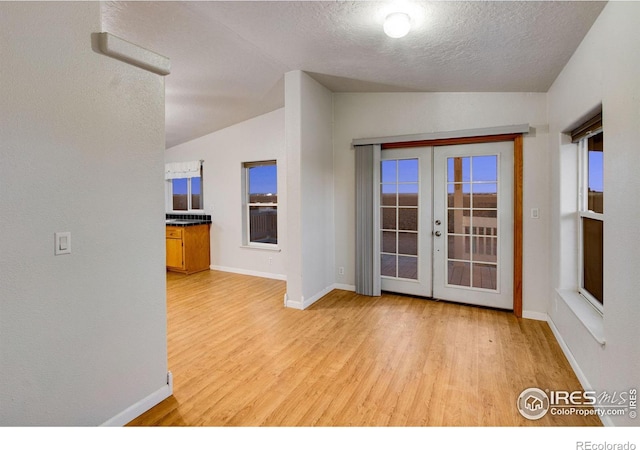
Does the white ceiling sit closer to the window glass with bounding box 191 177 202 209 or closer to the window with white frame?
the window with white frame

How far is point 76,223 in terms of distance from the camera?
169cm

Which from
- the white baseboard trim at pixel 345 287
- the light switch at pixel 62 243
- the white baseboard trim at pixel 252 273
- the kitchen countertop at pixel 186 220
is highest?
the kitchen countertop at pixel 186 220

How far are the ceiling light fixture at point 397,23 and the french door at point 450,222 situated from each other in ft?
6.77

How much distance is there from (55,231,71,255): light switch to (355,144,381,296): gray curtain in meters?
3.35

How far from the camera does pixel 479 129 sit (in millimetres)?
3709

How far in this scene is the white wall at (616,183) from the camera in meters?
1.61

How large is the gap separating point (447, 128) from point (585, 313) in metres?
2.45

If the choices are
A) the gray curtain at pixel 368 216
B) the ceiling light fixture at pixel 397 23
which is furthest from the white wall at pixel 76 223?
the gray curtain at pixel 368 216

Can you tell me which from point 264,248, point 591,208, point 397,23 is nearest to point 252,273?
point 264,248

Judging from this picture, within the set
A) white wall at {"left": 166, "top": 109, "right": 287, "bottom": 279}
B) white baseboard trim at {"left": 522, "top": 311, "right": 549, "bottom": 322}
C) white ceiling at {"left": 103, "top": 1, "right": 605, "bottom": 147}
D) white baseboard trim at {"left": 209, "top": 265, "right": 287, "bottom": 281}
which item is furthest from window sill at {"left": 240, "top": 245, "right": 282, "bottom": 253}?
white baseboard trim at {"left": 522, "top": 311, "right": 549, "bottom": 322}

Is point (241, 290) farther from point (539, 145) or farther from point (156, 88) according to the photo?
point (539, 145)

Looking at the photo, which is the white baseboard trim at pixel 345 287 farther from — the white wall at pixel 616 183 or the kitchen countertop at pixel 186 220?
the kitchen countertop at pixel 186 220

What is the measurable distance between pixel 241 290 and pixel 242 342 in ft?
5.92
